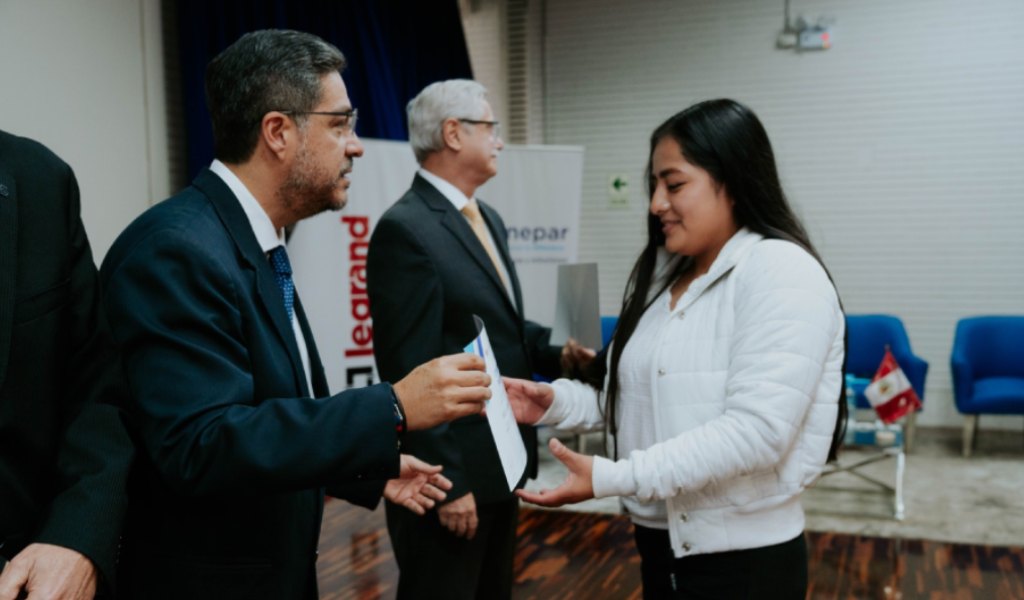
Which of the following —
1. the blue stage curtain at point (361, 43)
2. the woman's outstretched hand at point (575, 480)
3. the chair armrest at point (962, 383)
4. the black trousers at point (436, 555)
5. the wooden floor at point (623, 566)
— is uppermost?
the blue stage curtain at point (361, 43)

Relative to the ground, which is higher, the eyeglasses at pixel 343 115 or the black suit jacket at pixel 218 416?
the eyeglasses at pixel 343 115

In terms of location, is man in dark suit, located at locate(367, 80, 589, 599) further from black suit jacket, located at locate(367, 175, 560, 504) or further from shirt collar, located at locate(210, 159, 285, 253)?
shirt collar, located at locate(210, 159, 285, 253)

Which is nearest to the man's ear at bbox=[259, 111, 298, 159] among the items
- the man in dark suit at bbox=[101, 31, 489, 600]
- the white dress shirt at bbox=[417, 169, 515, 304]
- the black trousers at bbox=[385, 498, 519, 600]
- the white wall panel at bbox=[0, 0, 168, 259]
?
the man in dark suit at bbox=[101, 31, 489, 600]

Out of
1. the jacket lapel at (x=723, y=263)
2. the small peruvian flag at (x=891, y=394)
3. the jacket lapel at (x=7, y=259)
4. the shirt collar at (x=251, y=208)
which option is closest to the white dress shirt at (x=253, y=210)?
the shirt collar at (x=251, y=208)

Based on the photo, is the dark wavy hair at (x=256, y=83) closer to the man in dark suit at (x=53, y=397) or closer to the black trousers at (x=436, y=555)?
the man in dark suit at (x=53, y=397)

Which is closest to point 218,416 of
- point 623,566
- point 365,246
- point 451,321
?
point 451,321

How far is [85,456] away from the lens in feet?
4.20

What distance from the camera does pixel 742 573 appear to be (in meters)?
1.57

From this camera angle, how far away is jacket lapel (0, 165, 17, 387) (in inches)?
48.5

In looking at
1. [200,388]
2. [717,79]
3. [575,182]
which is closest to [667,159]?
[200,388]

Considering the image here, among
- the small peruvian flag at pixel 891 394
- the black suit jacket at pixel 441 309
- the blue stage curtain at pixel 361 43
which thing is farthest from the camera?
the small peruvian flag at pixel 891 394

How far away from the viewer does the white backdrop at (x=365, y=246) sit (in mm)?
4672

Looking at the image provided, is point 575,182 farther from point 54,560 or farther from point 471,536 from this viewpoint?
point 54,560

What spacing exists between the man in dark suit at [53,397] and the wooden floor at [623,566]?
255cm
